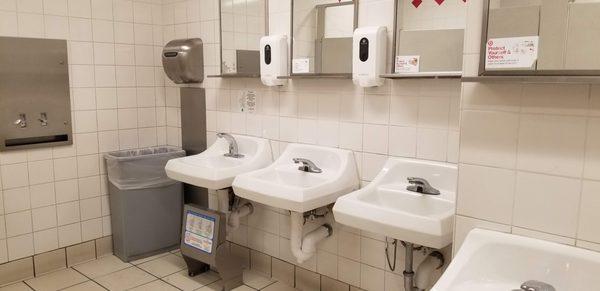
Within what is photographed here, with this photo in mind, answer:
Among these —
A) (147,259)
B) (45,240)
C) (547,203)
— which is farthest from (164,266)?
(547,203)

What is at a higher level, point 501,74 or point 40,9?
point 40,9

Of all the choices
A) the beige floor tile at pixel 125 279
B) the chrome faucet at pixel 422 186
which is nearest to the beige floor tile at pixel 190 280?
the beige floor tile at pixel 125 279

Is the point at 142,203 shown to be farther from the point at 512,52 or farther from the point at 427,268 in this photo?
the point at 512,52

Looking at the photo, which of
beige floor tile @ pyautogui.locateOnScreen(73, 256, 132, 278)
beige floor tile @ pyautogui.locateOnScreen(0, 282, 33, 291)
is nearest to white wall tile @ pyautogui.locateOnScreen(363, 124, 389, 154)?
beige floor tile @ pyautogui.locateOnScreen(73, 256, 132, 278)

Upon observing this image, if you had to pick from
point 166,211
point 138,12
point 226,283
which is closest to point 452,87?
point 226,283

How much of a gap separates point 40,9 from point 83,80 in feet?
1.72

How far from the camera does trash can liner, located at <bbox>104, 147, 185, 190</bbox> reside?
3.20 m

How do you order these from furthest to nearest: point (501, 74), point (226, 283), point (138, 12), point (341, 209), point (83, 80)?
point (138, 12) → point (83, 80) → point (226, 283) → point (341, 209) → point (501, 74)

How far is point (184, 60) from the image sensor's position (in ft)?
10.5

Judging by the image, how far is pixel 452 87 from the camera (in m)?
2.08

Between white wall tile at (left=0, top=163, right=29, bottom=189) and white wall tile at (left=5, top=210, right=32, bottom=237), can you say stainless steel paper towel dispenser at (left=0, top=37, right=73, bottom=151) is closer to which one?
white wall tile at (left=0, top=163, right=29, bottom=189)

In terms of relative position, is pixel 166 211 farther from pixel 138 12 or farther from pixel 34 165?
pixel 138 12

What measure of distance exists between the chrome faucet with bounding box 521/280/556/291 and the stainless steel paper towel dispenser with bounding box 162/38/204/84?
2.57 m

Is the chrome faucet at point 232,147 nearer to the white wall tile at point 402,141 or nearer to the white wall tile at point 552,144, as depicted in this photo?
the white wall tile at point 402,141
